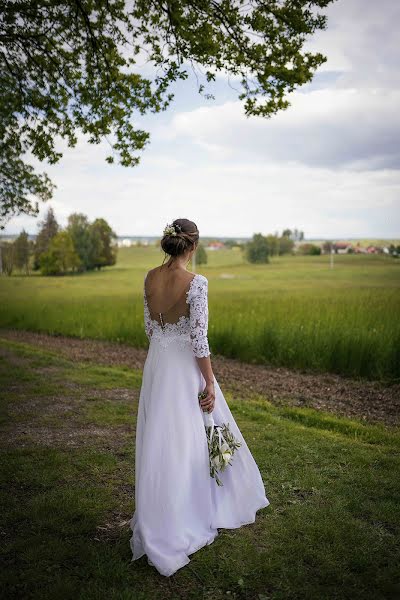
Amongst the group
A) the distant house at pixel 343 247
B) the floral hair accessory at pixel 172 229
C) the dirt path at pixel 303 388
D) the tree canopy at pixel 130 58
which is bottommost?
the dirt path at pixel 303 388

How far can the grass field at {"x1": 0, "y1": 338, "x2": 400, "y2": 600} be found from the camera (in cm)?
327

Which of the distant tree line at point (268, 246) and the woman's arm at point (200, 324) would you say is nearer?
the woman's arm at point (200, 324)

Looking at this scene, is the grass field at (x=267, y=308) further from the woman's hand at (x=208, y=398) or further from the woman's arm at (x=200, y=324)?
the woman's arm at (x=200, y=324)

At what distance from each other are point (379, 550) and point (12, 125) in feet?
32.9

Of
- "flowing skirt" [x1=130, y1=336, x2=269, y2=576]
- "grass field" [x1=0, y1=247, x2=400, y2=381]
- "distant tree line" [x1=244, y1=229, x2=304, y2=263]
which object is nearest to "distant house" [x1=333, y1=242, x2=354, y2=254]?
"grass field" [x1=0, y1=247, x2=400, y2=381]

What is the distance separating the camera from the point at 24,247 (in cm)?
2245

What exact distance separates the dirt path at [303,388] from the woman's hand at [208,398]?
465 centimetres

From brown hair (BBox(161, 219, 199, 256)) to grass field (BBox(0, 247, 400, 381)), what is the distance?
7.60 meters

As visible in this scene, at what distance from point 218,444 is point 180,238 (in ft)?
5.49

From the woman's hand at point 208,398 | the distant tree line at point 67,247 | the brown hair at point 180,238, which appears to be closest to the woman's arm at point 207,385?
the woman's hand at point 208,398

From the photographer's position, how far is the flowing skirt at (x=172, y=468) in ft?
11.5

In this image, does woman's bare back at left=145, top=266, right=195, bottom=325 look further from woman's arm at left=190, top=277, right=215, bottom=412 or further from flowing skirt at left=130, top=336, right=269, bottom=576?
flowing skirt at left=130, top=336, right=269, bottom=576

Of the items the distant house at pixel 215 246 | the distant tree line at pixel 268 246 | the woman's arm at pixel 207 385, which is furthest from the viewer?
the distant house at pixel 215 246

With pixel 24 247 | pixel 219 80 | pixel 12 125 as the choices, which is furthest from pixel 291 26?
pixel 24 247
